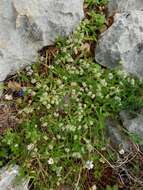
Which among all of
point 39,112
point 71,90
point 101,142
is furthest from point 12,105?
point 101,142

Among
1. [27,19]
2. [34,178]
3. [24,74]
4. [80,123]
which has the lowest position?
[34,178]

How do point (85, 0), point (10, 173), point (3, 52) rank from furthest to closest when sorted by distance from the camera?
1. point (85, 0)
2. point (3, 52)
3. point (10, 173)

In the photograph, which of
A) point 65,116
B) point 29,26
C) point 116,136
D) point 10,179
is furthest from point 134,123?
point 29,26

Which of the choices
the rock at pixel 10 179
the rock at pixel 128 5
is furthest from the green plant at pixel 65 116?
the rock at pixel 128 5

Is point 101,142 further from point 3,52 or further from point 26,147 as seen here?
point 3,52

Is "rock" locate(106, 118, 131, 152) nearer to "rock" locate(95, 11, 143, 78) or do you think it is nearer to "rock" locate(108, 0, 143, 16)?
"rock" locate(95, 11, 143, 78)

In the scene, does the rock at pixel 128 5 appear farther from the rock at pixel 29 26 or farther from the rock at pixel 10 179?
the rock at pixel 10 179
